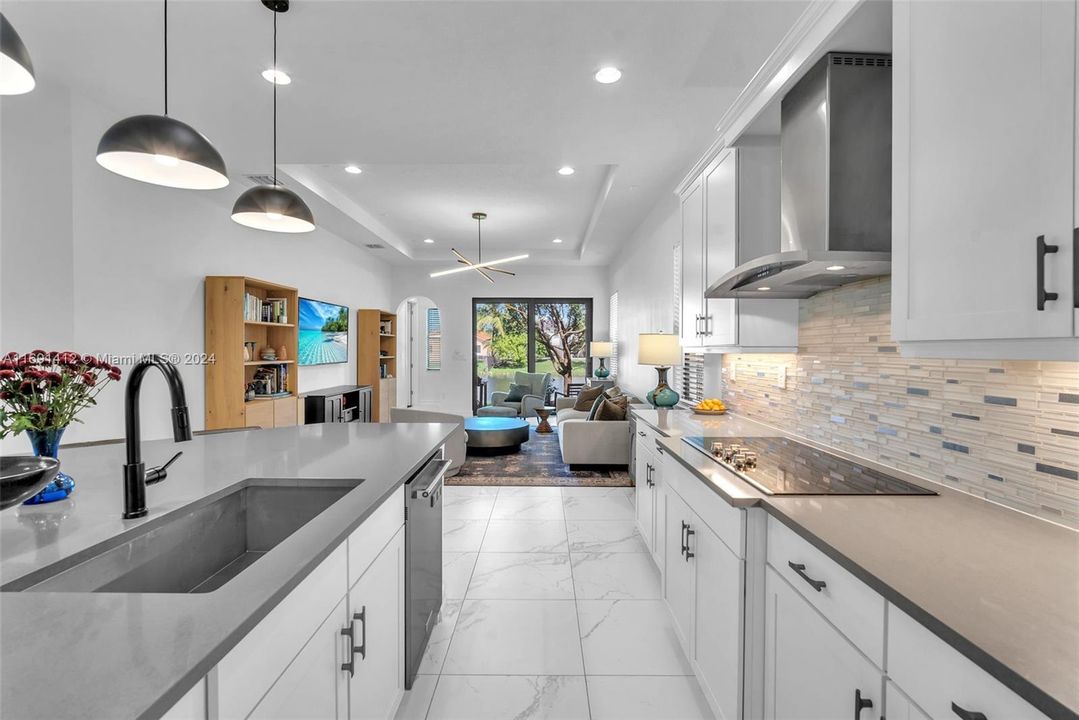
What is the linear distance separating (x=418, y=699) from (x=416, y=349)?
9089 millimetres

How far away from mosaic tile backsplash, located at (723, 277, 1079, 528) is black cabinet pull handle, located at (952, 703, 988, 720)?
781 mm

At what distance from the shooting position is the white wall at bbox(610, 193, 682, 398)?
463 centimetres

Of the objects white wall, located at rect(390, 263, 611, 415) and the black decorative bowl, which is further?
white wall, located at rect(390, 263, 611, 415)

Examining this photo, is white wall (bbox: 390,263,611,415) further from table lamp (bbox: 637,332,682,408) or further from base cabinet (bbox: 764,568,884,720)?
base cabinet (bbox: 764,568,884,720)

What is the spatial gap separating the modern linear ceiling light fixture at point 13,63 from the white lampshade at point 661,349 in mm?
3107

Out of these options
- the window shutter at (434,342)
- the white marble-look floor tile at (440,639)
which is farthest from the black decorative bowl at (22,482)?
the window shutter at (434,342)

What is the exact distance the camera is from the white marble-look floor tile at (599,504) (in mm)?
3779

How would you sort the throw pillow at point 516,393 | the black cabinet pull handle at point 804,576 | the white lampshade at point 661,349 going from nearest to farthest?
1. the black cabinet pull handle at point 804,576
2. the white lampshade at point 661,349
3. the throw pillow at point 516,393

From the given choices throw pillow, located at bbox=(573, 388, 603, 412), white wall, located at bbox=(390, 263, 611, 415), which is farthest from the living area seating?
white wall, located at bbox=(390, 263, 611, 415)

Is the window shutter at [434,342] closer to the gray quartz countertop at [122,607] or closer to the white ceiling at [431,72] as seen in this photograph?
the white ceiling at [431,72]

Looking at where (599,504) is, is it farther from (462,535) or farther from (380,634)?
(380,634)

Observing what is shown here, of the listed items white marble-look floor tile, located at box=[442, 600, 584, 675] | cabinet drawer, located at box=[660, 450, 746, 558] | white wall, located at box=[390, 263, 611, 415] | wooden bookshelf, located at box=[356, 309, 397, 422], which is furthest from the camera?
white wall, located at box=[390, 263, 611, 415]

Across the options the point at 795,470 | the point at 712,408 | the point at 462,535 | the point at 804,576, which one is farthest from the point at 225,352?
the point at 804,576

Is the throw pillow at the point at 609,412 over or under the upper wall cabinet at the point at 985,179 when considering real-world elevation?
under
